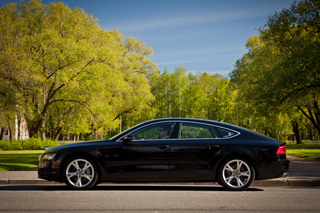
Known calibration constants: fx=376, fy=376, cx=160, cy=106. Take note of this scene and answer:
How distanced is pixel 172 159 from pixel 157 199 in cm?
113

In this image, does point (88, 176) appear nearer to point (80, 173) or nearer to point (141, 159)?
point (80, 173)

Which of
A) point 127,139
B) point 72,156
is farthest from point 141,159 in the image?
point 72,156

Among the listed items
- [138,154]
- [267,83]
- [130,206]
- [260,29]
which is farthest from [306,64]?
[130,206]

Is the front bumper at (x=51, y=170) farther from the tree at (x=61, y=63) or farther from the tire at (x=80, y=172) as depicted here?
the tree at (x=61, y=63)

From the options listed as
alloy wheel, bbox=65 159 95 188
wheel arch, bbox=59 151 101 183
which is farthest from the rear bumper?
alloy wheel, bbox=65 159 95 188

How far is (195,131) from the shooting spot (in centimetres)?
861

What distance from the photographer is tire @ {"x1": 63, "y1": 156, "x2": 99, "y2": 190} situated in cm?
842

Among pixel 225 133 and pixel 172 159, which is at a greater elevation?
pixel 225 133

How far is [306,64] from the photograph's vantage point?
22062 millimetres

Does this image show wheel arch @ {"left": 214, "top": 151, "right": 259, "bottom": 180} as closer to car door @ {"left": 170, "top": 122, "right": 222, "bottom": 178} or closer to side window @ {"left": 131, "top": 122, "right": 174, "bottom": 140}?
car door @ {"left": 170, "top": 122, "right": 222, "bottom": 178}

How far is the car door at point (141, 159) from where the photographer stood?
8.27 metres

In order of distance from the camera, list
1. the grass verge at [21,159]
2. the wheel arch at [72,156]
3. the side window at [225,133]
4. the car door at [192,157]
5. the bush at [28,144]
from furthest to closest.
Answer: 1. the bush at [28,144]
2. the grass verge at [21,159]
3. the side window at [225,133]
4. the wheel arch at [72,156]
5. the car door at [192,157]

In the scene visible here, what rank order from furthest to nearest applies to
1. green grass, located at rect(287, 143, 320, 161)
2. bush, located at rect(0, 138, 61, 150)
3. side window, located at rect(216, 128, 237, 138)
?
bush, located at rect(0, 138, 61, 150) → green grass, located at rect(287, 143, 320, 161) → side window, located at rect(216, 128, 237, 138)

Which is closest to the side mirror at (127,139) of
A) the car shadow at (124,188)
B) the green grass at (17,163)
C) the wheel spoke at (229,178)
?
the car shadow at (124,188)
